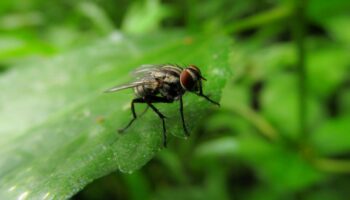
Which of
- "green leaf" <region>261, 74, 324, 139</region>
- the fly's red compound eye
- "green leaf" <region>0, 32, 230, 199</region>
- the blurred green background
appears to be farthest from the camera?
"green leaf" <region>261, 74, 324, 139</region>

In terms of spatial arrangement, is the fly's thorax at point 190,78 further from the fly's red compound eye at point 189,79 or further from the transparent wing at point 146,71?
the transparent wing at point 146,71

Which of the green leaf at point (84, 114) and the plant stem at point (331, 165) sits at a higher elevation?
the green leaf at point (84, 114)

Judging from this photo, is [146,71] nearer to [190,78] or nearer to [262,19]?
[190,78]

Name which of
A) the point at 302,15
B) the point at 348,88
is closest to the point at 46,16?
the point at 348,88

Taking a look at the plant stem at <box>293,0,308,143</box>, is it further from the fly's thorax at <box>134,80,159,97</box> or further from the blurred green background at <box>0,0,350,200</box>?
the fly's thorax at <box>134,80,159,97</box>

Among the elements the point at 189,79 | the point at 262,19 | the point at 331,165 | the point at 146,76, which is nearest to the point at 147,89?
the point at 146,76

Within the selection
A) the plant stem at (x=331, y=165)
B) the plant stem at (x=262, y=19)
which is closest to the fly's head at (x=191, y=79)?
the plant stem at (x=262, y=19)

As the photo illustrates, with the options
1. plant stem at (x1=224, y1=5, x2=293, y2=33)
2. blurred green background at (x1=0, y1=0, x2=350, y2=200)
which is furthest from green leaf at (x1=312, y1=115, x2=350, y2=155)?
plant stem at (x1=224, y1=5, x2=293, y2=33)
